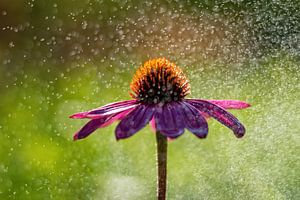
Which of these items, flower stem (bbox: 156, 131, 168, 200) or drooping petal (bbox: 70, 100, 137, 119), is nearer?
flower stem (bbox: 156, 131, 168, 200)

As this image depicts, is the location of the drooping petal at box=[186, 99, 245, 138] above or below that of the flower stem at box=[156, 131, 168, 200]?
above

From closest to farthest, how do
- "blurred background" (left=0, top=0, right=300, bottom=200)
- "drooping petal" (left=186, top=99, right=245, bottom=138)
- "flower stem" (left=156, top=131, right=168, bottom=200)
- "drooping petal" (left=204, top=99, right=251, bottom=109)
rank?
"flower stem" (left=156, top=131, right=168, bottom=200)
"drooping petal" (left=186, top=99, right=245, bottom=138)
"drooping petal" (left=204, top=99, right=251, bottom=109)
"blurred background" (left=0, top=0, right=300, bottom=200)

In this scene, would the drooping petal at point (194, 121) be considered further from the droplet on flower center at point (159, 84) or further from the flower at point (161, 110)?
the droplet on flower center at point (159, 84)

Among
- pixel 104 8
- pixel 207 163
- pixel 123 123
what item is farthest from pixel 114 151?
pixel 104 8

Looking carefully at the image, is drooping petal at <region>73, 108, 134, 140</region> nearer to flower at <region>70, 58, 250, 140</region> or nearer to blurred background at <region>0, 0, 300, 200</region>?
flower at <region>70, 58, 250, 140</region>

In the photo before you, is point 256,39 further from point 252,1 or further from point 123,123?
point 123,123

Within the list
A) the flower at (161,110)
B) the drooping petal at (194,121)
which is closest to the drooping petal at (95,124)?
the flower at (161,110)

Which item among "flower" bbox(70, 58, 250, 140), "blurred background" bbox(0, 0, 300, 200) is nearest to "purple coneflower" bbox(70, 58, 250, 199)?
"flower" bbox(70, 58, 250, 140)
